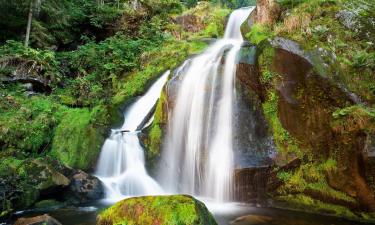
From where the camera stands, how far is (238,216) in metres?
7.59

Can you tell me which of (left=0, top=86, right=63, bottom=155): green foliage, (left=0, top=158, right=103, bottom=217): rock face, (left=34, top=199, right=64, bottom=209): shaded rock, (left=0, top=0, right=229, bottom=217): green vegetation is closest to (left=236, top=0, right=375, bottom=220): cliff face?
(left=0, top=0, right=229, bottom=217): green vegetation

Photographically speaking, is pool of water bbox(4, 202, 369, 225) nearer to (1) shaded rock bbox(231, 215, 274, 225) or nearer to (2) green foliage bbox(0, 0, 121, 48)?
(1) shaded rock bbox(231, 215, 274, 225)

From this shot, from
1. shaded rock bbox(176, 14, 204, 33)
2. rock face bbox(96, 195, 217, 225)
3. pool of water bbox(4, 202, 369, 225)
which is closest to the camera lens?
rock face bbox(96, 195, 217, 225)

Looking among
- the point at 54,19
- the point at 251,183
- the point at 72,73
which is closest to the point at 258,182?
the point at 251,183

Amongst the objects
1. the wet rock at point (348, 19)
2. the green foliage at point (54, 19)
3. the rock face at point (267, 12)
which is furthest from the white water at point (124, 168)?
the green foliage at point (54, 19)

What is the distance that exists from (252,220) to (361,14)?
7.18 metres

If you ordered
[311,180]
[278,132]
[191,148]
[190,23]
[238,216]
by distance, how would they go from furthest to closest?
[190,23] < [191,148] < [278,132] < [311,180] < [238,216]

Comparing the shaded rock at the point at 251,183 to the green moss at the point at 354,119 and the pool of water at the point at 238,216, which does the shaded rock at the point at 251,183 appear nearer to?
the pool of water at the point at 238,216

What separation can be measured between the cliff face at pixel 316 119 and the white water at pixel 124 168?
350cm

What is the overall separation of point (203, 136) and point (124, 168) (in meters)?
2.56

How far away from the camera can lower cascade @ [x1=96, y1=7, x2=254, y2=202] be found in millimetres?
9320

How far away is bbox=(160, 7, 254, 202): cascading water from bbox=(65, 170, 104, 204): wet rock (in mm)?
1848

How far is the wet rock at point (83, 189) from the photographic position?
8.95 metres

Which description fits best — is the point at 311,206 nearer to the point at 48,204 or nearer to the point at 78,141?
the point at 48,204
